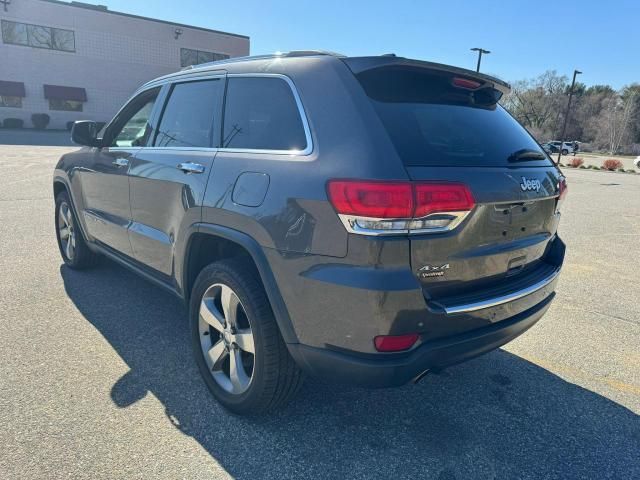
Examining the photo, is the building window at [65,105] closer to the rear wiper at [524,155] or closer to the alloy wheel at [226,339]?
the alloy wheel at [226,339]

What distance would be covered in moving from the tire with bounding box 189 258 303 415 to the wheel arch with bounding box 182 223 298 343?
0.10 m

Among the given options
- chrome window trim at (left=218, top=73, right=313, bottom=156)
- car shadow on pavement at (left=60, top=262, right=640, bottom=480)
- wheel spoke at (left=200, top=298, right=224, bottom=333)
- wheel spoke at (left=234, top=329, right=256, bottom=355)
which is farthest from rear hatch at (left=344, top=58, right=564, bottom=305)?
wheel spoke at (left=200, top=298, right=224, bottom=333)

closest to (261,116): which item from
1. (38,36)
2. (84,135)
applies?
(84,135)

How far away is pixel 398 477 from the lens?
2174 millimetres

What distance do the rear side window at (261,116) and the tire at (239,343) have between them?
0.68m

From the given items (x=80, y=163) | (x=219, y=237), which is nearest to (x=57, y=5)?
(x=80, y=163)

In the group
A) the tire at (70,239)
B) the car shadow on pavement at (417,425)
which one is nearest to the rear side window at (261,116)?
the car shadow on pavement at (417,425)

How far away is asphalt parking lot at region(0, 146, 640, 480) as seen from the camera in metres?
2.24

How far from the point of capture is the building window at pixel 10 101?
110 feet

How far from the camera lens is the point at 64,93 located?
114ft

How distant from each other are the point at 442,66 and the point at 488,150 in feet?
1.61

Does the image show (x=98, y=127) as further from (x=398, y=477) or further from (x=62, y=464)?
(x=398, y=477)

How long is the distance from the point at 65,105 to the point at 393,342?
133 feet

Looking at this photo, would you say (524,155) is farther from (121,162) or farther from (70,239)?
(70,239)
